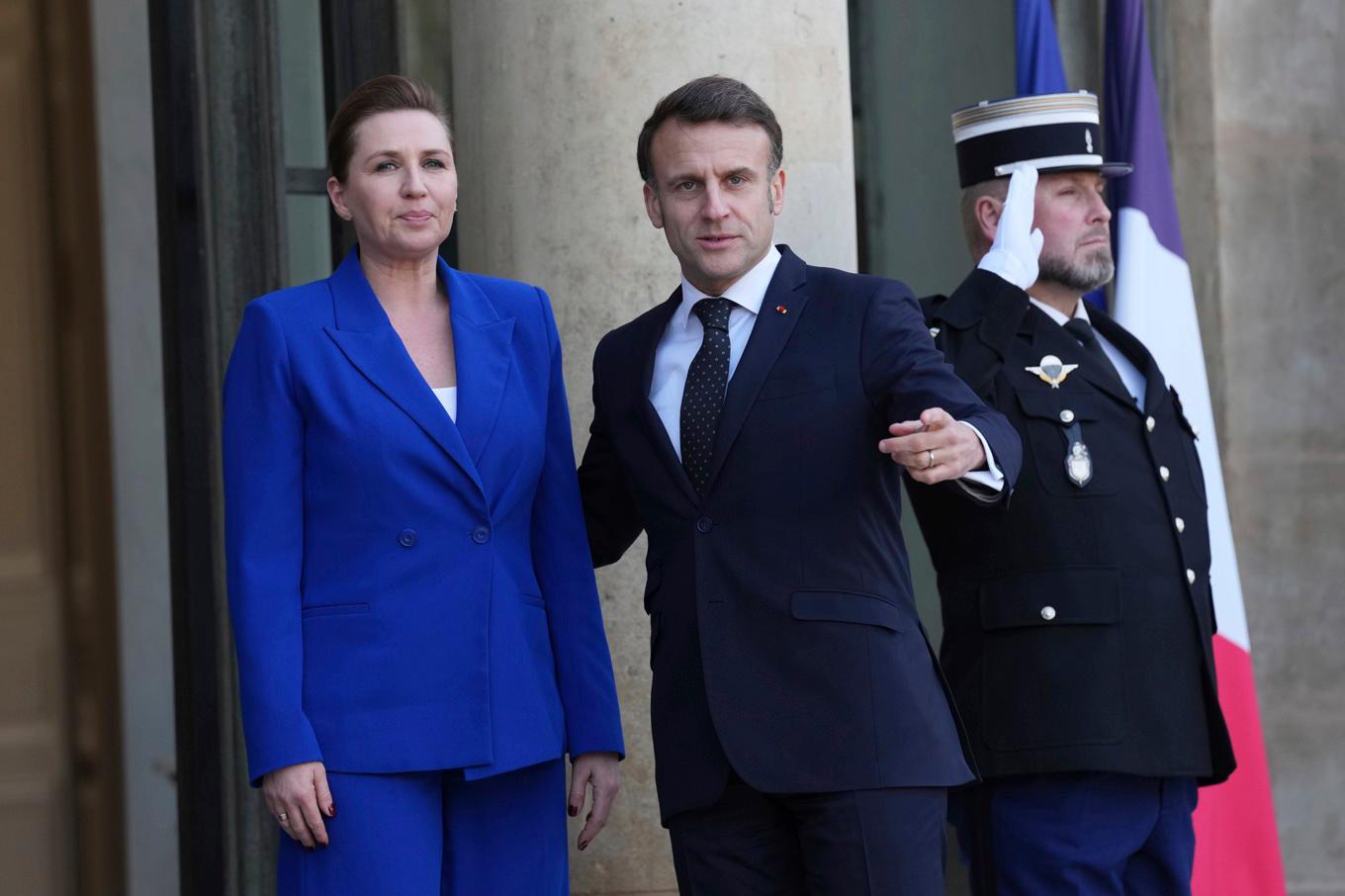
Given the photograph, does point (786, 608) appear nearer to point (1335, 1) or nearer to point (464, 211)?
point (464, 211)

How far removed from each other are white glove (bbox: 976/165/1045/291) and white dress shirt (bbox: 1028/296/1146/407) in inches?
3.5

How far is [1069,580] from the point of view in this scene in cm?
334

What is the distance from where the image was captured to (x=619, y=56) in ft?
12.3

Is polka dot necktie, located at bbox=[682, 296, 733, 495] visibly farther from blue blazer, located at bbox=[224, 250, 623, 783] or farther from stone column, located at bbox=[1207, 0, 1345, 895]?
stone column, located at bbox=[1207, 0, 1345, 895]

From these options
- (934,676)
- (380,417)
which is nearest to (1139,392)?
(934,676)

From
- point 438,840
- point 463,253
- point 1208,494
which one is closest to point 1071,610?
point 1208,494

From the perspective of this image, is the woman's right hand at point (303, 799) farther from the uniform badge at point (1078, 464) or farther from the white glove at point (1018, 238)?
the white glove at point (1018, 238)

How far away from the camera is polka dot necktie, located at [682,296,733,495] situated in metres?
2.80

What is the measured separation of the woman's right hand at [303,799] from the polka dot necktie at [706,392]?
686mm

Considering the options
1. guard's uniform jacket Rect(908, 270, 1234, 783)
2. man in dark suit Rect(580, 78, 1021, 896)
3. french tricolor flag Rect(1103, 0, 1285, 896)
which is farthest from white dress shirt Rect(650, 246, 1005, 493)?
french tricolor flag Rect(1103, 0, 1285, 896)

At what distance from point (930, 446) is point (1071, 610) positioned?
0.94 meters

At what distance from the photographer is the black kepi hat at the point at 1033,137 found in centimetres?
370

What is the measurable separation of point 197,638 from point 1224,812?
8.24 ft

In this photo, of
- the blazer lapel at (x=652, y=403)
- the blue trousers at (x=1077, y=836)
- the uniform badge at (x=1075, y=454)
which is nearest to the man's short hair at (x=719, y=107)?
the blazer lapel at (x=652, y=403)
